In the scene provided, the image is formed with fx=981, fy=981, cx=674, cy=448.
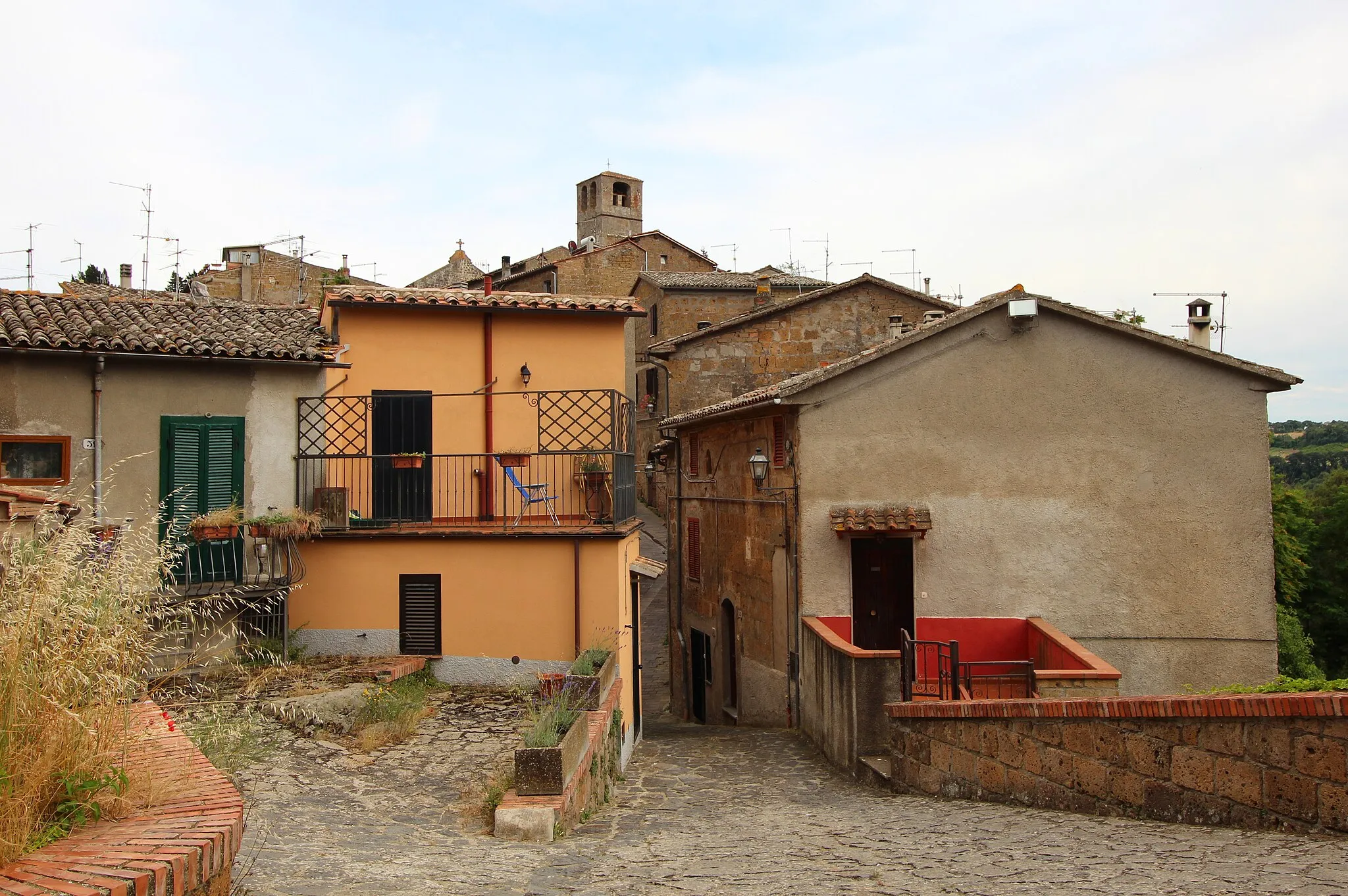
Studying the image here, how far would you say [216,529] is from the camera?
37.1 ft

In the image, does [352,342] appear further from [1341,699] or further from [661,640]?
[661,640]

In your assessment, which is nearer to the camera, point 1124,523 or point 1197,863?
point 1197,863

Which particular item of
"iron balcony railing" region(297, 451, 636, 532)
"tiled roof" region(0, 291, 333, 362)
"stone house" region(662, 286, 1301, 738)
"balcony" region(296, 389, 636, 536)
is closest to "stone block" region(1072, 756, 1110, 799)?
"iron balcony railing" region(297, 451, 636, 532)

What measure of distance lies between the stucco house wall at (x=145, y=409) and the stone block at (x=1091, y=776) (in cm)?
980

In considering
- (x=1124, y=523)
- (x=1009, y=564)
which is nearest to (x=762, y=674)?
(x=1009, y=564)

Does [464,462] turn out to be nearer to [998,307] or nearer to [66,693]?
[998,307]

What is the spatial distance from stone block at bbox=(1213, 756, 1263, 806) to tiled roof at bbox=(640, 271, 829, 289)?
98.1ft

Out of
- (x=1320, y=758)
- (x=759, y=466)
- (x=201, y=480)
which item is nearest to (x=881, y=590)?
(x=759, y=466)

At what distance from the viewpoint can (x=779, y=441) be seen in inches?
618

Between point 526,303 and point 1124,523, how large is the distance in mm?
9504

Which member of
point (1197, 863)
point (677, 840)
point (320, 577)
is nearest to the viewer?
point (1197, 863)

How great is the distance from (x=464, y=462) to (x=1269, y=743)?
10.7 m

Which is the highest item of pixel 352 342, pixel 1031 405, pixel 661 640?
pixel 352 342

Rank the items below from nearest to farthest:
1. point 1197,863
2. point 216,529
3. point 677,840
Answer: point 1197,863
point 677,840
point 216,529
